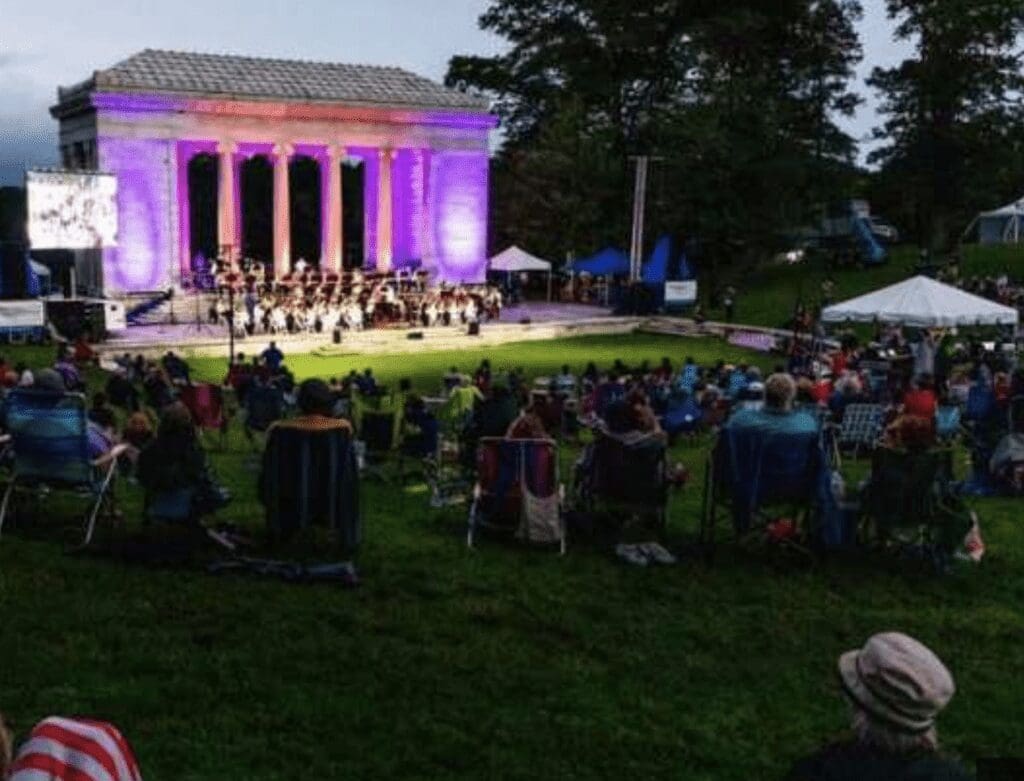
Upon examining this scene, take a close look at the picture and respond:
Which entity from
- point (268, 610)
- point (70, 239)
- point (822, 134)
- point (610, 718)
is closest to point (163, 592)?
point (268, 610)

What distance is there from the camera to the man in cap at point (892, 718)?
3.12 meters

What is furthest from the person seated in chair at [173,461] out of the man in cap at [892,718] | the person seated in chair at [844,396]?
the person seated in chair at [844,396]

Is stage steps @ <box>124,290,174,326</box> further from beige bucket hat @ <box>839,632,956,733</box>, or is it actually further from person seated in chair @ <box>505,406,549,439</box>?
beige bucket hat @ <box>839,632,956,733</box>

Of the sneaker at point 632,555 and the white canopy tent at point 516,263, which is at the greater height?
the white canopy tent at point 516,263

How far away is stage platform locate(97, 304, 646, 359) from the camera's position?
28.8 m

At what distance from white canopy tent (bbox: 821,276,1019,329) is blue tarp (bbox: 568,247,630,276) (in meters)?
21.8

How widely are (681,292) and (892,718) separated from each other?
36.0 meters

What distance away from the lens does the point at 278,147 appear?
38.4 metres

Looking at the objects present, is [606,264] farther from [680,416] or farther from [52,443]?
[52,443]

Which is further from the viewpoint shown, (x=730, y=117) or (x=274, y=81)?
(x=730, y=117)

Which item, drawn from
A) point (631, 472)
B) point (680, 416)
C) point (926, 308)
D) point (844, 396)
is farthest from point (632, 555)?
point (926, 308)

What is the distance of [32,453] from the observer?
8898mm

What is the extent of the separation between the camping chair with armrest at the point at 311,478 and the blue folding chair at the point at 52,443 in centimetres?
142

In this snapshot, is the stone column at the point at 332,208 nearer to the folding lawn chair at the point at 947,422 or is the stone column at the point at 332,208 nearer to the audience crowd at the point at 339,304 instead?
the audience crowd at the point at 339,304
